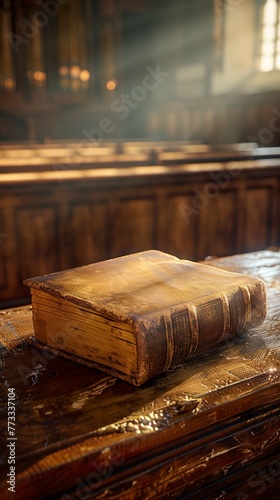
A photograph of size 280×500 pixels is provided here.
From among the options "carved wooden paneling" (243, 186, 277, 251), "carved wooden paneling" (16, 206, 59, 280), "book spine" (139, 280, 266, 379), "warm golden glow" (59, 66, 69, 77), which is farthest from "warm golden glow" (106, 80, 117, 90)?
"book spine" (139, 280, 266, 379)

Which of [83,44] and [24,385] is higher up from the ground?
[83,44]

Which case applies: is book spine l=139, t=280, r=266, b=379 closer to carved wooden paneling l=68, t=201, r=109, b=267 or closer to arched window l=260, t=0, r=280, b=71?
carved wooden paneling l=68, t=201, r=109, b=267

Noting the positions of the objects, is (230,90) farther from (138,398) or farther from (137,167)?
(138,398)

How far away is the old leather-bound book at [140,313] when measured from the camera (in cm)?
84

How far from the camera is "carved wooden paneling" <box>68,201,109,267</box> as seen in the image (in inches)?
119

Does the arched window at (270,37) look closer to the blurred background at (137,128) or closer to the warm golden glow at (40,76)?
the blurred background at (137,128)

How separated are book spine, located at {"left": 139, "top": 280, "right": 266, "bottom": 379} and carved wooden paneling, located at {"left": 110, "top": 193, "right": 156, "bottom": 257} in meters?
2.17

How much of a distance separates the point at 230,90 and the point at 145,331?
28.3 feet

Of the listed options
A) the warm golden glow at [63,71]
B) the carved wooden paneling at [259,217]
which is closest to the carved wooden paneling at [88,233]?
the carved wooden paneling at [259,217]

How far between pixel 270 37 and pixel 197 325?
29.3ft

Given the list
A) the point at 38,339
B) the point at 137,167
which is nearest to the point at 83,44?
the point at 137,167

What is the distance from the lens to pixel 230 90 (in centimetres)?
873

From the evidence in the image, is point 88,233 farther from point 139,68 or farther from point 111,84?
point 139,68

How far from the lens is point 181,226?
3436 mm
